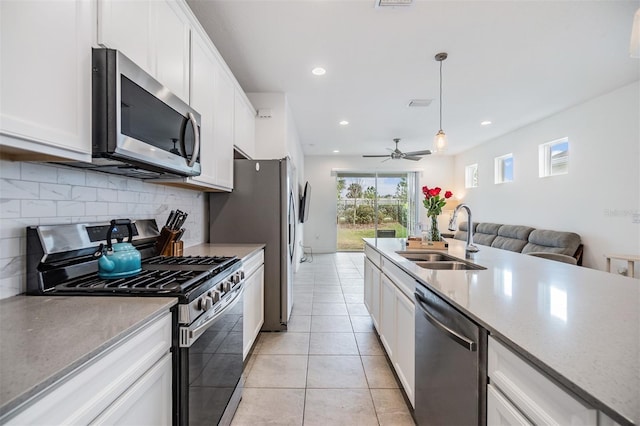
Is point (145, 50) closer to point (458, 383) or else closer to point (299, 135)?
point (458, 383)

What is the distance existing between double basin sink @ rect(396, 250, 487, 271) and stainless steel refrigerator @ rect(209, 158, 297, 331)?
1.21m

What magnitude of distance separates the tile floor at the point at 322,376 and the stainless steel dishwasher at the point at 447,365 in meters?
0.45

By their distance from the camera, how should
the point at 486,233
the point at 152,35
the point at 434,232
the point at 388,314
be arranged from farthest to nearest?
the point at 486,233 → the point at 434,232 → the point at 388,314 → the point at 152,35

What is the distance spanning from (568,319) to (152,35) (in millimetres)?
2122

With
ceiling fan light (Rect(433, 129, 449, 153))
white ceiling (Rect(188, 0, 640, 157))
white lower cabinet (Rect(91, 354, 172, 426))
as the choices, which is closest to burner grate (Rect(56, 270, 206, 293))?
white lower cabinet (Rect(91, 354, 172, 426))

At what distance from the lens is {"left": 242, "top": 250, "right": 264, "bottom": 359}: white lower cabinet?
2.18 metres

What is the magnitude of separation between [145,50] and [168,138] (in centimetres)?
42

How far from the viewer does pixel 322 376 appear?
7.04 feet

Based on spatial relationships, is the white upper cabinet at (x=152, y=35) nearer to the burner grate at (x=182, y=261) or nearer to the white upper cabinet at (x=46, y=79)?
the white upper cabinet at (x=46, y=79)

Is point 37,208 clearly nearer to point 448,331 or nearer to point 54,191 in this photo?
point 54,191

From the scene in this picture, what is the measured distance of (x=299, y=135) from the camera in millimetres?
6164

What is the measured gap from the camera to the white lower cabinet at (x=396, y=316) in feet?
5.49

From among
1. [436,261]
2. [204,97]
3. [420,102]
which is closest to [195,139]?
[204,97]

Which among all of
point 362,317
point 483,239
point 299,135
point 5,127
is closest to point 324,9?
point 5,127
